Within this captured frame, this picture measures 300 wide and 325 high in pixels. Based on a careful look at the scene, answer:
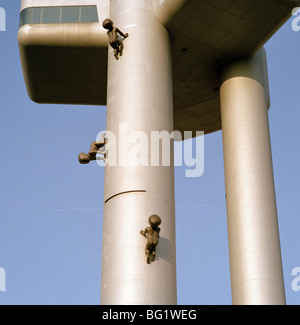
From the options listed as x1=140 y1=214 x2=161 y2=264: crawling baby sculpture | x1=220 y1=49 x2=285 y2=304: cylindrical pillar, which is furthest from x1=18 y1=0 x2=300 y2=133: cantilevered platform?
x1=140 y1=214 x2=161 y2=264: crawling baby sculpture

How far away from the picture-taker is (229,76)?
37500 millimetres

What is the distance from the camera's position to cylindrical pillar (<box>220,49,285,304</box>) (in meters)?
32.7

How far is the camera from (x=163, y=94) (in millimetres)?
32312

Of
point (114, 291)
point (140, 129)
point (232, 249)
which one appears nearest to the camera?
point (114, 291)

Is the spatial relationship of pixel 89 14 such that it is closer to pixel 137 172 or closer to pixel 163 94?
pixel 163 94

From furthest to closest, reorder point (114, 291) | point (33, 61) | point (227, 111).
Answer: point (33, 61) → point (227, 111) → point (114, 291)

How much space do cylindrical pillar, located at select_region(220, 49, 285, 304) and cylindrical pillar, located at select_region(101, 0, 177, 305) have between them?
15.9ft

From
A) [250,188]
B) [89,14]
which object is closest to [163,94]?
[250,188]

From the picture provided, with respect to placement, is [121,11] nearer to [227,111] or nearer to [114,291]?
[227,111]

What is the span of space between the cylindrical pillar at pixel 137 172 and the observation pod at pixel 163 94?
1.9 inches

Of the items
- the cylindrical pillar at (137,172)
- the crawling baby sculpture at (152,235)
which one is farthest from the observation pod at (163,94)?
the crawling baby sculpture at (152,235)

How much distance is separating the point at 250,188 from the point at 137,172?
739cm
